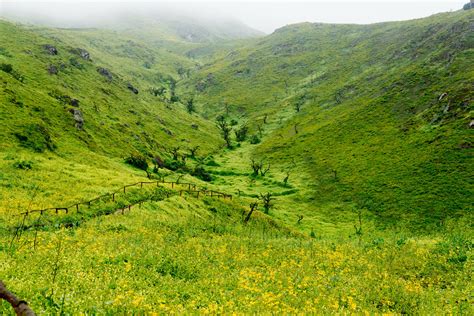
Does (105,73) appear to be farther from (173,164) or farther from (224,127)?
(173,164)

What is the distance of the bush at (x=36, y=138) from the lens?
53084 mm

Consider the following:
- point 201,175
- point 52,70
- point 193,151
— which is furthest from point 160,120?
point 201,175

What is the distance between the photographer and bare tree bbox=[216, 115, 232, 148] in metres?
146

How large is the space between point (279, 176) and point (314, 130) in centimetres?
3366

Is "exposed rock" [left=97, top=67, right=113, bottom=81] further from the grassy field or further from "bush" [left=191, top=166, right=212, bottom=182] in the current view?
"bush" [left=191, top=166, right=212, bottom=182]

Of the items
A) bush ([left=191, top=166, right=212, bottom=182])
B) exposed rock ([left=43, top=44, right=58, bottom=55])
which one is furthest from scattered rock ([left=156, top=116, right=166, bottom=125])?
bush ([left=191, top=166, right=212, bottom=182])

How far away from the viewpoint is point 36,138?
5591 cm

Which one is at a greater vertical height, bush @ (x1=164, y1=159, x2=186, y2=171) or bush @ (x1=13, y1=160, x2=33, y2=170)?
bush @ (x1=13, y1=160, x2=33, y2=170)

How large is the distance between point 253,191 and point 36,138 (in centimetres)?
4962

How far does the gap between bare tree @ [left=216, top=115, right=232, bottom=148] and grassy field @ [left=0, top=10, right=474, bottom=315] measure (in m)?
4.10

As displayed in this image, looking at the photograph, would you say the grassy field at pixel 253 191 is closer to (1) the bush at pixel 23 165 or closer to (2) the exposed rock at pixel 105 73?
(1) the bush at pixel 23 165

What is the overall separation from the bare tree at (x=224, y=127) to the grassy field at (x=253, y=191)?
410 cm

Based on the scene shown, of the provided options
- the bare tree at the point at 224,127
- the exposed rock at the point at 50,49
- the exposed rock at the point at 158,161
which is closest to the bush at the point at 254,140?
the bare tree at the point at 224,127

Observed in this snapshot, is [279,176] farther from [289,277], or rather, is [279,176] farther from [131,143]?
[289,277]
